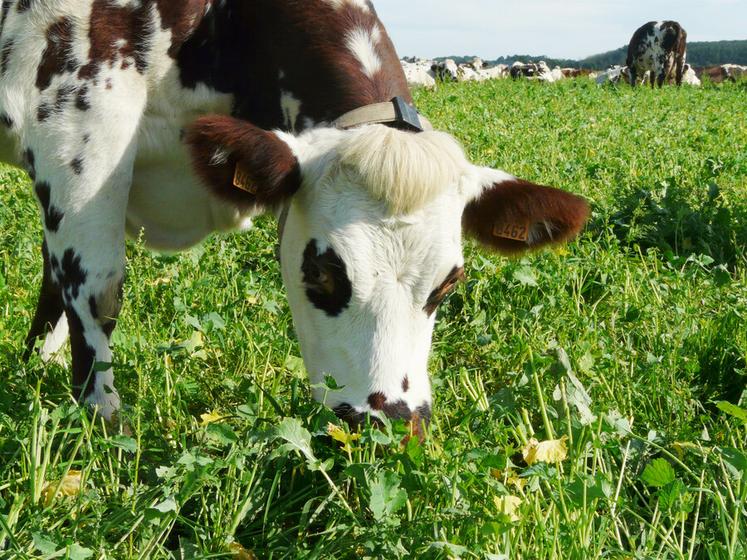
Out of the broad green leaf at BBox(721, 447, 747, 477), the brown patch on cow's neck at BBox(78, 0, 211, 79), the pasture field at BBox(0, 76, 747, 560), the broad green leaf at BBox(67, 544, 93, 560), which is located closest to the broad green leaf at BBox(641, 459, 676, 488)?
the pasture field at BBox(0, 76, 747, 560)

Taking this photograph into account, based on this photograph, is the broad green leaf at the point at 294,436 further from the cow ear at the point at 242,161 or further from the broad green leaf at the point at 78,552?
the cow ear at the point at 242,161

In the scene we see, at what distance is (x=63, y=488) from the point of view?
247 cm

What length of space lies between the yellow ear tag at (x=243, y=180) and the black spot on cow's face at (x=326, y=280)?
26 centimetres

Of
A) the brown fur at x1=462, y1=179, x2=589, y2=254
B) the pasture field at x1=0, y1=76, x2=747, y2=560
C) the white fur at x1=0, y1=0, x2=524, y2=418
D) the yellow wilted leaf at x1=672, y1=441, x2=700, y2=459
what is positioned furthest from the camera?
the brown fur at x1=462, y1=179, x2=589, y2=254

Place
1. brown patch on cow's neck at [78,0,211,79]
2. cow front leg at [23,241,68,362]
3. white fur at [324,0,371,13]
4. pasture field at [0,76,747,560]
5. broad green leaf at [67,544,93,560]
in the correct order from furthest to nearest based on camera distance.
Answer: cow front leg at [23,241,68,362], white fur at [324,0,371,13], brown patch on cow's neck at [78,0,211,79], pasture field at [0,76,747,560], broad green leaf at [67,544,93,560]

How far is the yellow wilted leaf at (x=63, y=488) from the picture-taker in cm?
235

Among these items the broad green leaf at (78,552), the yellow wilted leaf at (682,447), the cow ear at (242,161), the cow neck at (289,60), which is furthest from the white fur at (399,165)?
the broad green leaf at (78,552)

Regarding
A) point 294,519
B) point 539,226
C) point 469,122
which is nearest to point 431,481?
point 294,519

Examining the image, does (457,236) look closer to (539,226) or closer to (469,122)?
(539,226)

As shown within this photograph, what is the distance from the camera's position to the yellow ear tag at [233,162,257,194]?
2863mm

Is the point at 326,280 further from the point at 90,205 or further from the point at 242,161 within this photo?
the point at 90,205

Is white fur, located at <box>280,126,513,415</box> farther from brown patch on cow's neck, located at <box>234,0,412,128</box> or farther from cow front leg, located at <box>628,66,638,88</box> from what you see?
cow front leg, located at <box>628,66,638,88</box>

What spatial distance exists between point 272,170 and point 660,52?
25362 millimetres

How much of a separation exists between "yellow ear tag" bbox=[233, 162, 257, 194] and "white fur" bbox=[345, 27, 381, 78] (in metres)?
0.76
